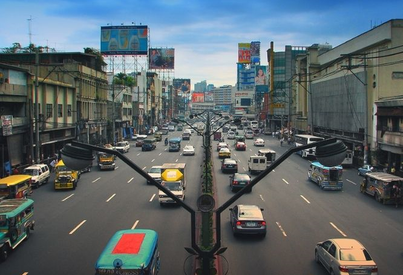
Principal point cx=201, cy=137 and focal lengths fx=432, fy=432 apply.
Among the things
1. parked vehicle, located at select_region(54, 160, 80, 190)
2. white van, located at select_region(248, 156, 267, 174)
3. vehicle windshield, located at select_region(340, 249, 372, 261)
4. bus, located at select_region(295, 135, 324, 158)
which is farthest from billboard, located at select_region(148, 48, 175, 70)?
vehicle windshield, located at select_region(340, 249, 372, 261)

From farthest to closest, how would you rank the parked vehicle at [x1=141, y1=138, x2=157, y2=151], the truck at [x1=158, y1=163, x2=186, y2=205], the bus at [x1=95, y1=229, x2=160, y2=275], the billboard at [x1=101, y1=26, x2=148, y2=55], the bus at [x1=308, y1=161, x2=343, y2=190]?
the billboard at [x1=101, y1=26, x2=148, y2=55]
the parked vehicle at [x1=141, y1=138, x2=157, y2=151]
the bus at [x1=308, y1=161, x2=343, y2=190]
the truck at [x1=158, y1=163, x2=186, y2=205]
the bus at [x1=95, y1=229, x2=160, y2=275]

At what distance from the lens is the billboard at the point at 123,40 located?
3423 inches

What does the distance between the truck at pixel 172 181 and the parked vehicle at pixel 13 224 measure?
27.7 ft

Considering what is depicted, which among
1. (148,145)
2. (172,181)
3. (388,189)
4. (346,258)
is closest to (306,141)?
(148,145)

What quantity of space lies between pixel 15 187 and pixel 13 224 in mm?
9490

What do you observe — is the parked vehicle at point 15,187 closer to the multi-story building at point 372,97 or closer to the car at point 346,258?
the car at point 346,258

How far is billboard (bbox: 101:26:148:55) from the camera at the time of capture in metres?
86.9

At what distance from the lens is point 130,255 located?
39.4 feet

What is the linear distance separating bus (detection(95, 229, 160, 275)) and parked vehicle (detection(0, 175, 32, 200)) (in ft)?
46.5

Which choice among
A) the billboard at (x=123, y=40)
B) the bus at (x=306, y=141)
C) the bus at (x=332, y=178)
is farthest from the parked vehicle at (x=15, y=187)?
the billboard at (x=123, y=40)

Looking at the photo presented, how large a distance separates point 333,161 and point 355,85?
47.0 meters

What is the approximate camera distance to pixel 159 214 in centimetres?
2434

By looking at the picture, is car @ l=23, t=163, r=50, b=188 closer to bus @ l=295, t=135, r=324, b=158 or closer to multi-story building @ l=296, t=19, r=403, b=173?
multi-story building @ l=296, t=19, r=403, b=173

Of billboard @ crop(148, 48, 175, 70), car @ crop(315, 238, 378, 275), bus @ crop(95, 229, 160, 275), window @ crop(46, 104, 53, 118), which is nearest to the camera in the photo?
bus @ crop(95, 229, 160, 275)
